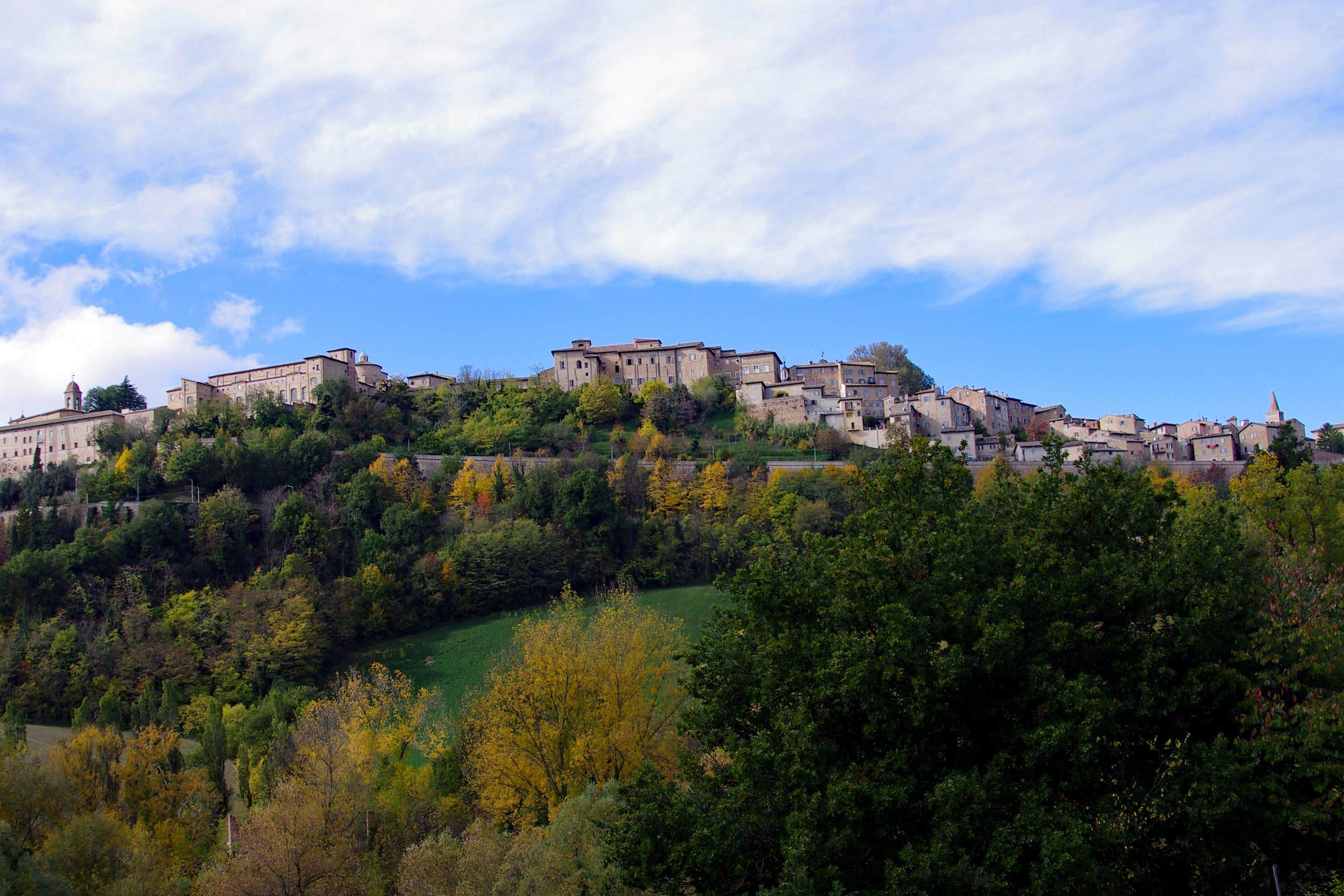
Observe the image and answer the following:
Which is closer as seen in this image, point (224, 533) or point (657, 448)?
point (224, 533)

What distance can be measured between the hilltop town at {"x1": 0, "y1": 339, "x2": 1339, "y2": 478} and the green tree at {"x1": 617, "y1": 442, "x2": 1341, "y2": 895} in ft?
198

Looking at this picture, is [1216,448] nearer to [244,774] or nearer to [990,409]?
[990,409]

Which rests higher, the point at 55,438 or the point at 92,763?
the point at 55,438

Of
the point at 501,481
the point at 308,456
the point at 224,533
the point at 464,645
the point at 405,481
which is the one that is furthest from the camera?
the point at 308,456

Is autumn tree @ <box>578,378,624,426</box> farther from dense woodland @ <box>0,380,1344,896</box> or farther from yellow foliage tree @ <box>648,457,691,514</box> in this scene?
dense woodland @ <box>0,380,1344,896</box>

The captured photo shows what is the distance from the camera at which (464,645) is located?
51.8 meters

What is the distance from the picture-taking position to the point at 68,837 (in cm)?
2394

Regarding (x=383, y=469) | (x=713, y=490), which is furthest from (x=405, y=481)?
(x=713, y=490)

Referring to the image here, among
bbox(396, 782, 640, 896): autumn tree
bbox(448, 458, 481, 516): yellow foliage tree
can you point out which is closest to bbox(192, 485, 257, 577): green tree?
bbox(448, 458, 481, 516): yellow foliage tree

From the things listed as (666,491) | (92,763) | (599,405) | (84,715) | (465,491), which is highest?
(599,405)

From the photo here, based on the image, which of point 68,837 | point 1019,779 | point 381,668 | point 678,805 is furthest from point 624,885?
point 381,668

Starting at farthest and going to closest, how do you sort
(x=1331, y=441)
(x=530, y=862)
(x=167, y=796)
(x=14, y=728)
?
(x=1331, y=441) → (x=14, y=728) → (x=167, y=796) → (x=530, y=862)

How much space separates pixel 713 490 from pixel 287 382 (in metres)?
40.9

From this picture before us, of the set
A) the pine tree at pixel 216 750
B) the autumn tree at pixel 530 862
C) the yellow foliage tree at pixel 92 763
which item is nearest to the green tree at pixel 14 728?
the yellow foliage tree at pixel 92 763
